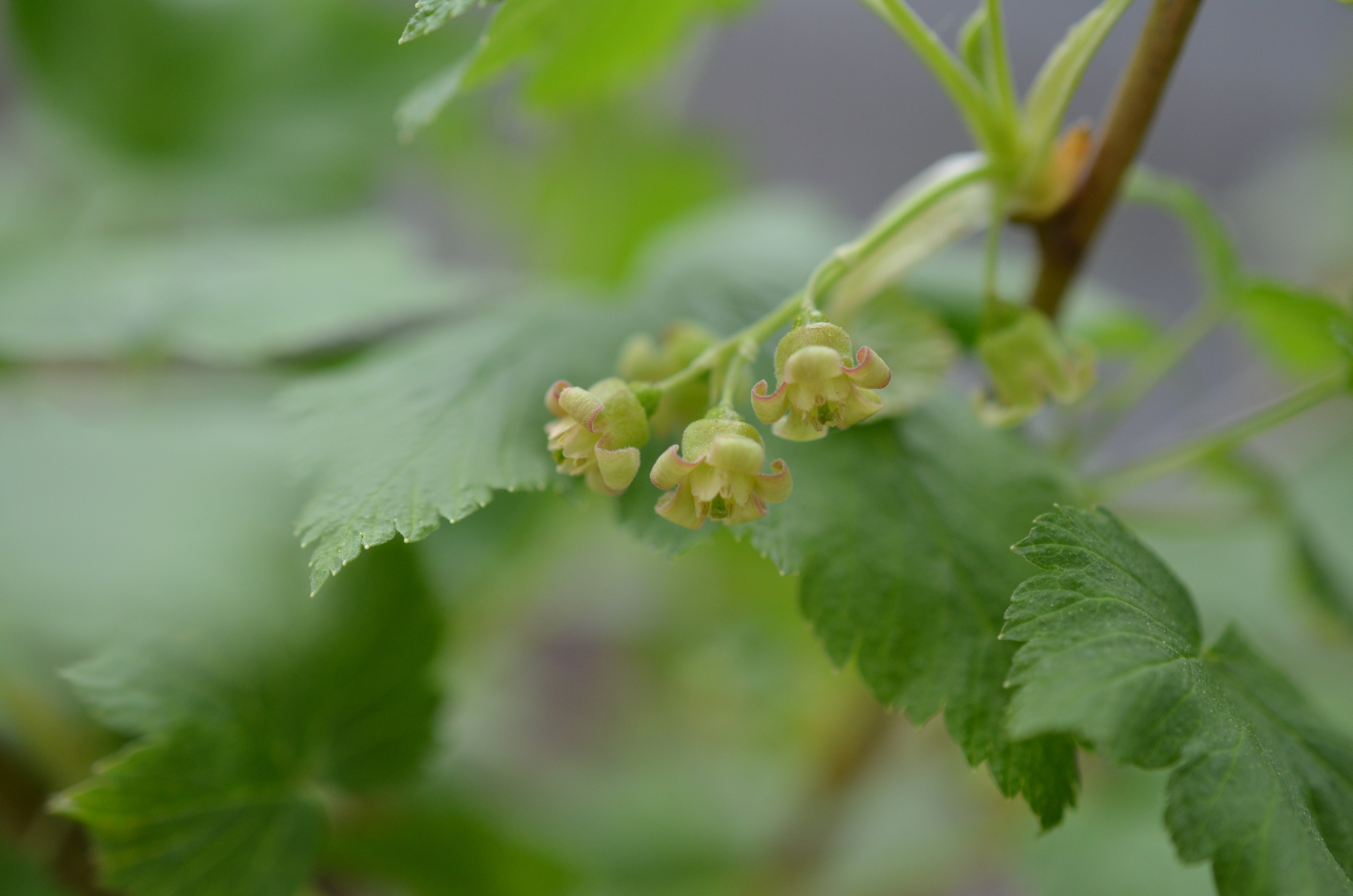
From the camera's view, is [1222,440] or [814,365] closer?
[814,365]

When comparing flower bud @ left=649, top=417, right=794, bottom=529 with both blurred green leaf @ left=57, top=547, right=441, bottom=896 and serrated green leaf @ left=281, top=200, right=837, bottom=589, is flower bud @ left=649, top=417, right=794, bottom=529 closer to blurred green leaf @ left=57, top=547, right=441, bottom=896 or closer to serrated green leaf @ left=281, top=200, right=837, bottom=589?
serrated green leaf @ left=281, top=200, right=837, bottom=589

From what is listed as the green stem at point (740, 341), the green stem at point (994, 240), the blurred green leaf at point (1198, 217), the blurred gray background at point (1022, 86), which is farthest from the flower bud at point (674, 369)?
the blurred gray background at point (1022, 86)

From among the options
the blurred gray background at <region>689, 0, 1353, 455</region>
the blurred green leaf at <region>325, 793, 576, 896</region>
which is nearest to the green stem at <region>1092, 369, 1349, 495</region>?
the blurred green leaf at <region>325, 793, 576, 896</region>

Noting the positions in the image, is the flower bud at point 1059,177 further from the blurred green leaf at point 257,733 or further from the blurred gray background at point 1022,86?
the blurred gray background at point 1022,86

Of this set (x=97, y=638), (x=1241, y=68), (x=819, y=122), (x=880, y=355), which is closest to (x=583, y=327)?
(x=880, y=355)

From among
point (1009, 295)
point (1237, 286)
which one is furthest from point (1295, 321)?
point (1009, 295)

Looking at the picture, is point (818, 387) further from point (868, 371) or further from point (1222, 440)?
point (1222, 440)

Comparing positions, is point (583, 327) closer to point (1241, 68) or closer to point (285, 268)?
point (285, 268)
